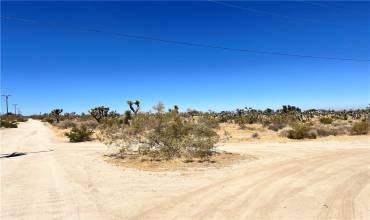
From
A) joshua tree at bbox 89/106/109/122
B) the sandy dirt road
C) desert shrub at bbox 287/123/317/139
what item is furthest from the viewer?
joshua tree at bbox 89/106/109/122

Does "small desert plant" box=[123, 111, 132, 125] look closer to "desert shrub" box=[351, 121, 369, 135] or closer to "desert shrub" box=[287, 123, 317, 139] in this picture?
"desert shrub" box=[287, 123, 317, 139]

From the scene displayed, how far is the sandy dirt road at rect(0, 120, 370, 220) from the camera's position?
9039 millimetres

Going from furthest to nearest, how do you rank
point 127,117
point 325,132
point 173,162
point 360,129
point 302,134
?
point 127,117, point 325,132, point 360,129, point 302,134, point 173,162

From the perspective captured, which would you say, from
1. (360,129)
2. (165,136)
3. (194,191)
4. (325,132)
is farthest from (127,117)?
(194,191)

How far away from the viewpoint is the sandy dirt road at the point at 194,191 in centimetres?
904

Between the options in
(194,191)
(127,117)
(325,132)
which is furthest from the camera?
(127,117)

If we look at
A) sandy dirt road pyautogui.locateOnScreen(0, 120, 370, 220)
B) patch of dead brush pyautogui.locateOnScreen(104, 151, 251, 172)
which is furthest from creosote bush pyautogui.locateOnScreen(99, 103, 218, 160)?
sandy dirt road pyautogui.locateOnScreen(0, 120, 370, 220)

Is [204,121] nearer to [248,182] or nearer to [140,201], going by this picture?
[248,182]

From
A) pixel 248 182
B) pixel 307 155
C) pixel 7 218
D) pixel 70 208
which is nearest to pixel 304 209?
pixel 248 182

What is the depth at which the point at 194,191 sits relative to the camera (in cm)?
1123

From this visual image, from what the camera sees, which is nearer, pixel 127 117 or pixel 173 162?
pixel 173 162

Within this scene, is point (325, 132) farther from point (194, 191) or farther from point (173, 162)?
point (194, 191)

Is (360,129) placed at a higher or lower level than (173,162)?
higher

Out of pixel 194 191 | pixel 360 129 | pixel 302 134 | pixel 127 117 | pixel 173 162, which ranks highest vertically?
pixel 127 117
